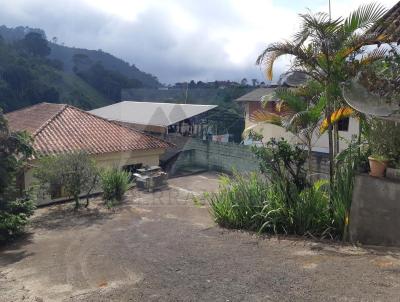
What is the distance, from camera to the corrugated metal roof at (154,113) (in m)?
27.1

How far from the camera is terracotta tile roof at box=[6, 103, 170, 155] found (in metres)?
17.7

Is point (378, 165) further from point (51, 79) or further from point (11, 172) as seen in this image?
point (51, 79)

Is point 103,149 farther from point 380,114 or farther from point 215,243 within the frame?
point 380,114

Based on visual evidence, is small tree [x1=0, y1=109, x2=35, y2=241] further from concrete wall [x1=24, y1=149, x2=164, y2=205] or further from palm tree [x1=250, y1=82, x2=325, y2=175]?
palm tree [x1=250, y1=82, x2=325, y2=175]

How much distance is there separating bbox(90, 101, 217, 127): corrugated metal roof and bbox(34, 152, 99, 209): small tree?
504 inches

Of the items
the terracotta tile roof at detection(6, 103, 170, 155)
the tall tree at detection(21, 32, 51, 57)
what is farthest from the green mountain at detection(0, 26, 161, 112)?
the terracotta tile roof at detection(6, 103, 170, 155)

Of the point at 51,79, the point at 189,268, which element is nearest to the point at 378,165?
the point at 189,268

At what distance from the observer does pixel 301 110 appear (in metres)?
7.58

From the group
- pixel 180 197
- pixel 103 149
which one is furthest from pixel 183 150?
pixel 180 197

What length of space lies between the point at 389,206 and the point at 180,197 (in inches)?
389

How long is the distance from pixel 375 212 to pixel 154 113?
78.3 feet

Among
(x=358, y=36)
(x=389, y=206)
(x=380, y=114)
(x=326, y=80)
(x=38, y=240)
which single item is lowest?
(x=38, y=240)

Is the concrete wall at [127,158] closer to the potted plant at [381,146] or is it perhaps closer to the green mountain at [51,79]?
the potted plant at [381,146]

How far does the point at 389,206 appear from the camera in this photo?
5.78m
